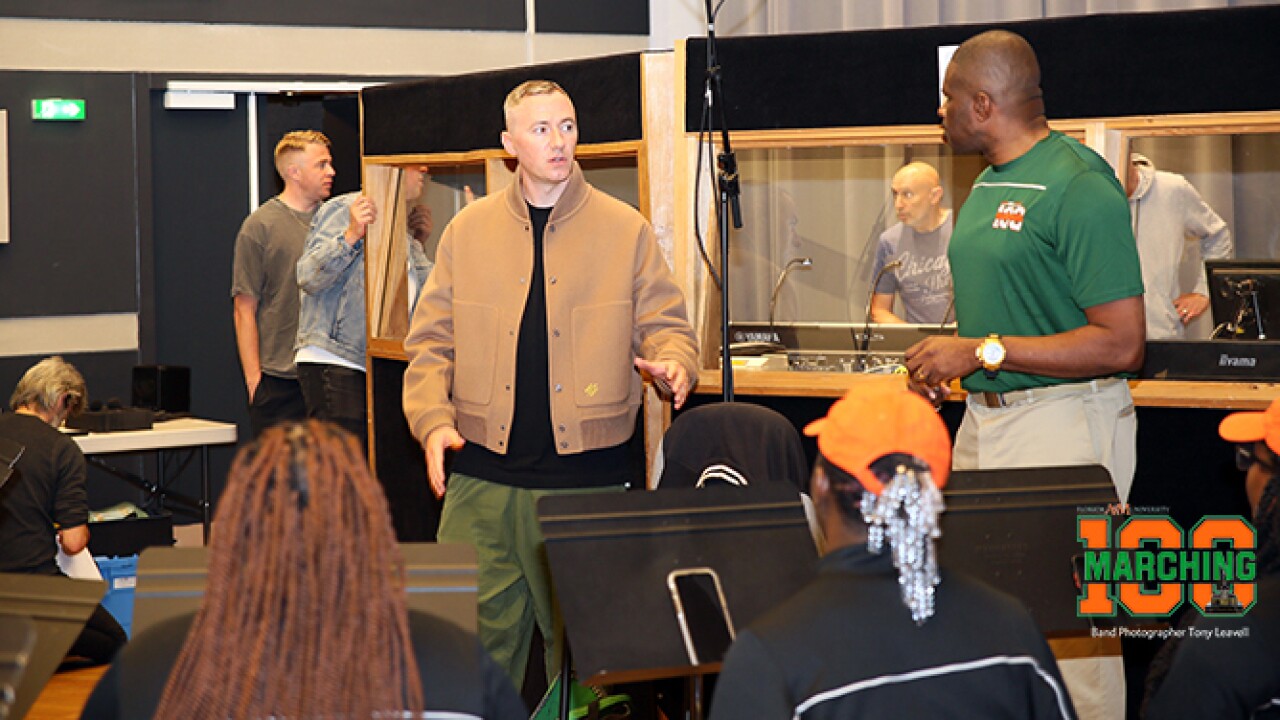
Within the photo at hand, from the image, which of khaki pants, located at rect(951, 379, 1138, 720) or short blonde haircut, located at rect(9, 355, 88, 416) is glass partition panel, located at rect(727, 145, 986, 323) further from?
short blonde haircut, located at rect(9, 355, 88, 416)

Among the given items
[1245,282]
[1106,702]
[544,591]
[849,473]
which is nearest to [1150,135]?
[1245,282]

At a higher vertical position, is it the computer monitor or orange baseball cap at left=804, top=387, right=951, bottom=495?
the computer monitor

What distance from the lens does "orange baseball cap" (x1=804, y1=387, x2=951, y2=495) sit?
1.76 metres

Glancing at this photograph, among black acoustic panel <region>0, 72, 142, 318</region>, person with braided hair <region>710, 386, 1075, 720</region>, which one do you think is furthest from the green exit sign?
person with braided hair <region>710, 386, 1075, 720</region>

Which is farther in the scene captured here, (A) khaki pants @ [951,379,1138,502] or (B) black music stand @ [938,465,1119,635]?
(A) khaki pants @ [951,379,1138,502]

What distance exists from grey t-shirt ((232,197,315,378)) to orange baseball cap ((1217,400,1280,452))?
15.4 ft

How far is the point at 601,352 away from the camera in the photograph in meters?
3.32

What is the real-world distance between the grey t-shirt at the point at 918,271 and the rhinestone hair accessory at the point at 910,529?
2.87 metres

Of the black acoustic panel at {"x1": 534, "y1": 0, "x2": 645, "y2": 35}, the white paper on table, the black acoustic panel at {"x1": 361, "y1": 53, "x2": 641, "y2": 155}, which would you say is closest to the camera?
the black acoustic panel at {"x1": 361, "y1": 53, "x2": 641, "y2": 155}

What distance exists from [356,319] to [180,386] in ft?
4.94

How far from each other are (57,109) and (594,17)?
3.07m

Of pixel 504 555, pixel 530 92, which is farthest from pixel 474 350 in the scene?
pixel 530 92

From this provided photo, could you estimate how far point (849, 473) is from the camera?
178cm

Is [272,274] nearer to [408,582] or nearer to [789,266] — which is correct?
[789,266]
